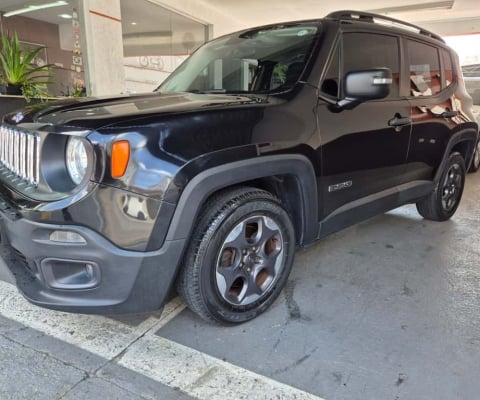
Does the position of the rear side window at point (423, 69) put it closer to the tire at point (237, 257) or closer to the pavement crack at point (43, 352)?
the tire at point (237, 257)

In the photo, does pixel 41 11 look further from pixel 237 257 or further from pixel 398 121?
pixel 237 257

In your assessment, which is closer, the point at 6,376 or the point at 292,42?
the point at 6,376

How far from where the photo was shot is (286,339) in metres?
1.97

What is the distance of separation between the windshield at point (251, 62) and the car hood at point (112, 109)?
259 millimetres

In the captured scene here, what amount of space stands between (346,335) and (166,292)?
95cm

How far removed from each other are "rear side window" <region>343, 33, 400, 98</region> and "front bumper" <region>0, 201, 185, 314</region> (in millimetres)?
1638

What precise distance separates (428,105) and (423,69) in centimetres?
32

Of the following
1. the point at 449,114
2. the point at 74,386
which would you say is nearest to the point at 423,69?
the point at 449,114

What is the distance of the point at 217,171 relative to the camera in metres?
1.71

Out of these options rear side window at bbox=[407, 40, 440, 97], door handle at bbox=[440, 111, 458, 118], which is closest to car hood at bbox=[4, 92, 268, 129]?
rear side window at bbox=[407, 40, 440, 97]

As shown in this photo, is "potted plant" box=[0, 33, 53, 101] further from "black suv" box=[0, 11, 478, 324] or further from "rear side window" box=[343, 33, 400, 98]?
"rear side window" box=[343, 33, 400, 98]

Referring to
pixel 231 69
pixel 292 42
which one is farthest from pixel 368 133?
Result: pixel 231 69

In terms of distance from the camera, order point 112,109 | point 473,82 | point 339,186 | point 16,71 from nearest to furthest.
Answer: point 112,109 < point 339,186 < point 16,71 < point 473,82

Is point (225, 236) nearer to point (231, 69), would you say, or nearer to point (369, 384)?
point (369, 384)
